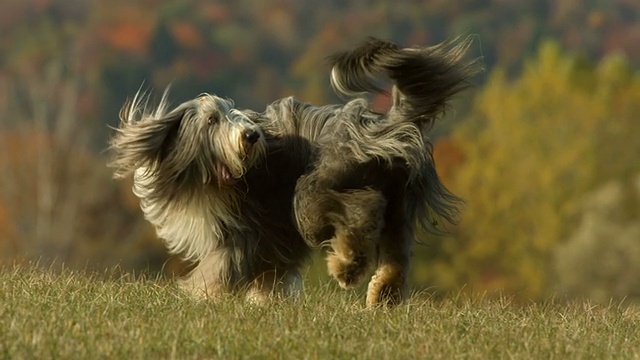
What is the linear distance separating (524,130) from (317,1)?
44.4 meters

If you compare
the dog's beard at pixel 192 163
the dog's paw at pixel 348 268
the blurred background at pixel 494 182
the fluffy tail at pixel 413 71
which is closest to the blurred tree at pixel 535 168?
the blurred background at pixel 494 182

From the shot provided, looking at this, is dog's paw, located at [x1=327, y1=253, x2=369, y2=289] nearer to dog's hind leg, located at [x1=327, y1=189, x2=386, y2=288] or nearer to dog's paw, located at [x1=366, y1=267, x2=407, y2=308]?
dog's hind leg, located at [x1=327, y1=189, x2=386, y2=288]

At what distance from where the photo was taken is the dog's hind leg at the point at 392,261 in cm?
807

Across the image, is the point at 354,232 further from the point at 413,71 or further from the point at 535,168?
the point at 535,168

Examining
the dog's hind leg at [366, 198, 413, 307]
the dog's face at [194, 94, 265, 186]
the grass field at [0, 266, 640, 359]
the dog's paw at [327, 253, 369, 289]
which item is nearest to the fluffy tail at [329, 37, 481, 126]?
the dog's hind leg at [366, 198, 413, 307]

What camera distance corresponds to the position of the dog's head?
7.95 meters

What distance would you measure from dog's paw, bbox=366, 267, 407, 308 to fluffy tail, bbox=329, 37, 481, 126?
35.2 inches

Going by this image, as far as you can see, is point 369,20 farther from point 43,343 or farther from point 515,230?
point 43,343

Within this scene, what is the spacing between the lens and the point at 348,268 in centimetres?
791

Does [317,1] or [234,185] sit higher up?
[234,185]

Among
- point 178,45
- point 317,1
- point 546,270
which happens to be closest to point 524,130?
point 546,270

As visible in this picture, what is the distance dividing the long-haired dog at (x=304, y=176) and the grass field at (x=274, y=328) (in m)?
0.30

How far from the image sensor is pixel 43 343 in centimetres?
593

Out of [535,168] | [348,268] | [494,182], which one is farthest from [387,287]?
[494,182]
